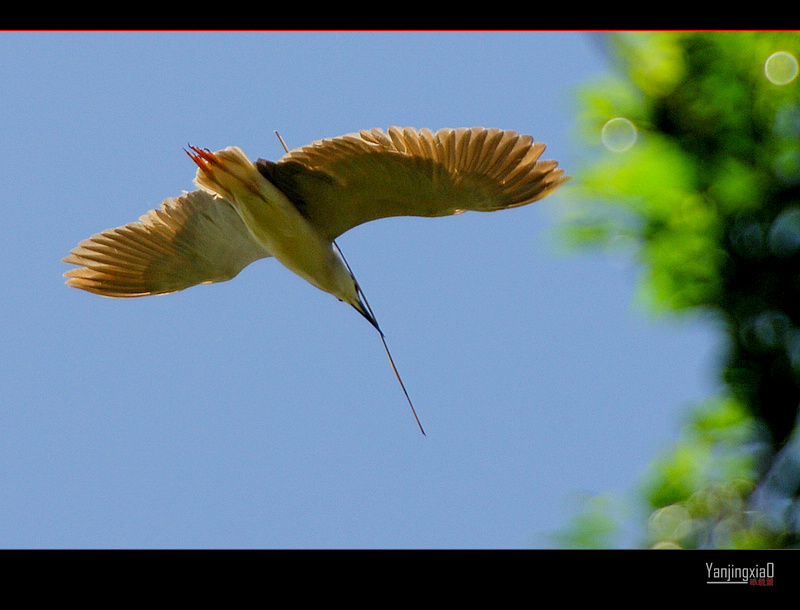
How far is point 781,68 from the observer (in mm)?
2223

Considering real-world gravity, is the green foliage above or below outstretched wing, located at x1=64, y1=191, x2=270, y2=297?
below

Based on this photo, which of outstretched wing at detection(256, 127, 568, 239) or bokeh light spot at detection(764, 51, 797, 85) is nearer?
bokeh light spot at detection(764, 51, 797, 85)

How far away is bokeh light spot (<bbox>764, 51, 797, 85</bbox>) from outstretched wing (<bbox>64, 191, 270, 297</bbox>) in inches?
147

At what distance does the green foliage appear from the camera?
6.30ft

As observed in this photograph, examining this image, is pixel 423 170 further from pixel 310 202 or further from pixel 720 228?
pixel 720 228

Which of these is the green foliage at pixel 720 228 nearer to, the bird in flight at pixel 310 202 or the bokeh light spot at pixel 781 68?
the bokeh light spot at pixel 781 68

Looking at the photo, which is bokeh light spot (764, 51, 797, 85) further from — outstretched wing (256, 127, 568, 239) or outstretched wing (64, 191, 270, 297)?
outstretched wing (64, 191, 270, 297)

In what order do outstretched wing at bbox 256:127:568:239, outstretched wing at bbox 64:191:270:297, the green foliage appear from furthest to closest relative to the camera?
outstretched wing at bbox 64:191:270:297
outstretched wing at bbox 256:127:568:239
the green foliage

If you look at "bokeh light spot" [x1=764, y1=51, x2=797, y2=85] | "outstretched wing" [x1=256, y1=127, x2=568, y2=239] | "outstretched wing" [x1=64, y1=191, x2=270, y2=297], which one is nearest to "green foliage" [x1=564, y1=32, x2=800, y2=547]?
"bokeh light spot" [x1=764, y1=51, x2=797, y2=85]
